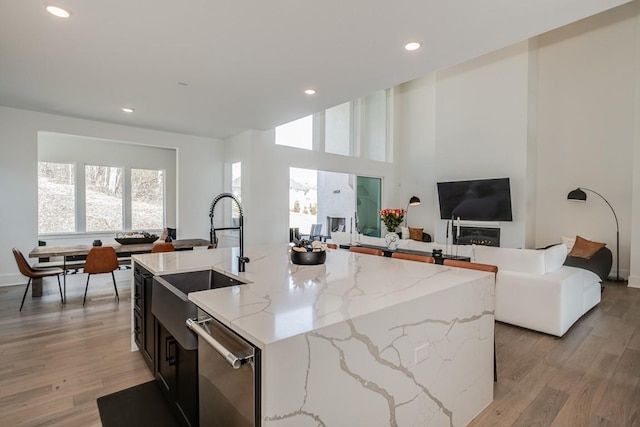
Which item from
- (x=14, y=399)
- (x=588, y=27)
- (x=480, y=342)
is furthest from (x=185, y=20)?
(x=588, y=27)

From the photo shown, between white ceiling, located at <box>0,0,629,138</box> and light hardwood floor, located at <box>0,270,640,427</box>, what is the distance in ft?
9.18

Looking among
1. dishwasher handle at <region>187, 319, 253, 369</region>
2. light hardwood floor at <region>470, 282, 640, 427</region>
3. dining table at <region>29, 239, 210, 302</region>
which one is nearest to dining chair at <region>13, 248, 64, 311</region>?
dining table at <region>29, 239, 210, 302</region>

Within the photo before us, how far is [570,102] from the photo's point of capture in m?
6.57

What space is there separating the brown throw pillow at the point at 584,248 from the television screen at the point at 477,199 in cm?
126

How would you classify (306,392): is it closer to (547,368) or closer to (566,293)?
(547,368)

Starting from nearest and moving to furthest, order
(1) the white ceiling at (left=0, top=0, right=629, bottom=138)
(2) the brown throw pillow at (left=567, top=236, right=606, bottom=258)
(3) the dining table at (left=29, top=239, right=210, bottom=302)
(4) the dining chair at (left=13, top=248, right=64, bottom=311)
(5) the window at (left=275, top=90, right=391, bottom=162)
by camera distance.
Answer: (1) the white ceiling at (left=0, top=0, right=629, bottom=138) < (4) the dining chair at (left=13, top=248, right=64, bottom=311) < (3) the dining table at (left=29, top=239, right=210, bottom=302) < (2) the brown throw pillow at (left=567, top=236, right=606, bottom=258) < (5) the window at (left=275, top=90, right=391, bottom=162)

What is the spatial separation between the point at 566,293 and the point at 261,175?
523cm

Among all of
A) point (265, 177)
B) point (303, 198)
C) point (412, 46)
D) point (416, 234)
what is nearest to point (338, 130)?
point (303, 198)

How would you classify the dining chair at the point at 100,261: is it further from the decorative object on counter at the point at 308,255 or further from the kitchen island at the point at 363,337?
the decorative object on counter at the point at 308,255

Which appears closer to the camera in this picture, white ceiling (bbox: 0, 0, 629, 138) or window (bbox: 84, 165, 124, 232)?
white ceiling (bbox: 0, 0, 629, 138)

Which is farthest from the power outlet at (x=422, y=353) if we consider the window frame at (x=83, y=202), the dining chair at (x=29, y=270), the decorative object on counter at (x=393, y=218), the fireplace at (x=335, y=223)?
the window frame at (x=83, y=202)

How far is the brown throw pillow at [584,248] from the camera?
5.51 m

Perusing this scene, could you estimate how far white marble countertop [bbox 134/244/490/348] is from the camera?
3.96 feet

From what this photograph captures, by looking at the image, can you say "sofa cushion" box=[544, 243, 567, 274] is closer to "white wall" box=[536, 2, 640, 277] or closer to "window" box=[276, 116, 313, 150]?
"white wall" box=[536, 2, 640, 277]
